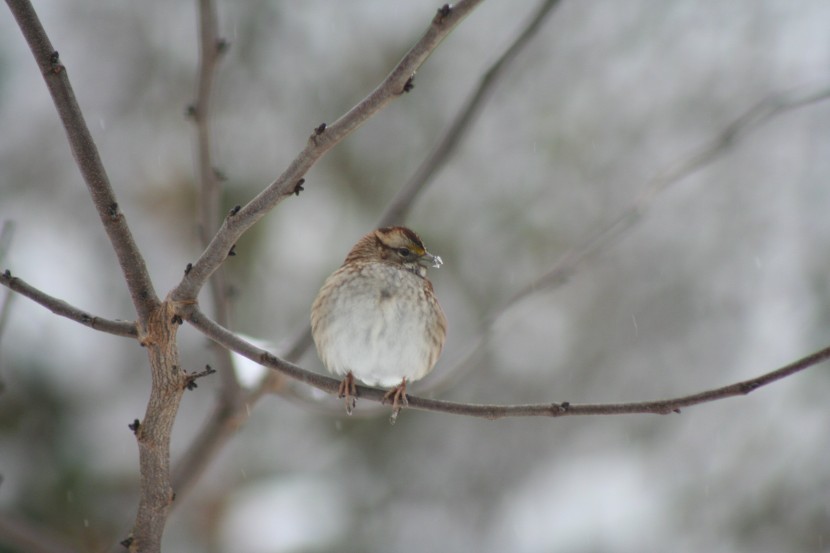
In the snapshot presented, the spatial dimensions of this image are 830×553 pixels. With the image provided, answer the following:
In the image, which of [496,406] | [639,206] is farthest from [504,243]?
[496,406]

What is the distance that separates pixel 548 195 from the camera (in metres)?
10.6

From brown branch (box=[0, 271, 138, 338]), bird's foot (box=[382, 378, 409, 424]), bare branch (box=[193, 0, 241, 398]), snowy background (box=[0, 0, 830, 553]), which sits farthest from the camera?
snowy background (box=[0, 0, 830, 553])

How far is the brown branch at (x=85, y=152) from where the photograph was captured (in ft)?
8.20

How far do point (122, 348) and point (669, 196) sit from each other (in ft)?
23.4

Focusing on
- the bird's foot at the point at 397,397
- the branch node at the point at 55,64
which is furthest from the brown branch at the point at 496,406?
the branch node at the point at 55,64

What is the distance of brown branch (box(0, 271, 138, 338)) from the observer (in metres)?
2.66

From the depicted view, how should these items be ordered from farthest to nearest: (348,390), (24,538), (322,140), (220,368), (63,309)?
(220,368)
(24,538)
(348,390)
(63,309)
(322,140)

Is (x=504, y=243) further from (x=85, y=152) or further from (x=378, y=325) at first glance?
(x=85, y=152)

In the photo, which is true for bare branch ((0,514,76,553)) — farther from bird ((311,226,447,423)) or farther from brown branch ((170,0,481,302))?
brown branch ((170,0,481,302))

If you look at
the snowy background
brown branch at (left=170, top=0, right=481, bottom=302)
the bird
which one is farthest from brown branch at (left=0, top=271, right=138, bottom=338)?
the snowy background

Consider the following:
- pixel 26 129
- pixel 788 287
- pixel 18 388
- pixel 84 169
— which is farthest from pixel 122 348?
pixel 788 287

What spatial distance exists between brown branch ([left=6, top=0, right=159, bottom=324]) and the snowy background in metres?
5.81

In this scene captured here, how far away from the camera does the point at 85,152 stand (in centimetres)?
259

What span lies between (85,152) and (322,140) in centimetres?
75
